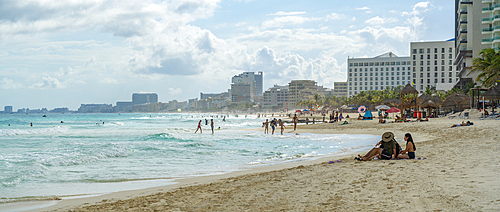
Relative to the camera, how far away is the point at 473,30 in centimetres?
6372

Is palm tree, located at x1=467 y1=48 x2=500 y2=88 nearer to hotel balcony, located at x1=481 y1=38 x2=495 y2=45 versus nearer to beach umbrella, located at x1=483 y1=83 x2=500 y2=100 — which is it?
beach umbrella, located at x1=483 y1=83 x2=500 y2=100

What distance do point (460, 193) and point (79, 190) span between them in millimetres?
8282

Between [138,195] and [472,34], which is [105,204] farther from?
[472,34]

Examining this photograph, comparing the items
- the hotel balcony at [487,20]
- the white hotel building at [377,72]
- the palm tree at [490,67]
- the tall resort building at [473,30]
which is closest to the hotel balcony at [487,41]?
the tall resort building at [473,30]

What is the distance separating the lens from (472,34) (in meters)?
63.8

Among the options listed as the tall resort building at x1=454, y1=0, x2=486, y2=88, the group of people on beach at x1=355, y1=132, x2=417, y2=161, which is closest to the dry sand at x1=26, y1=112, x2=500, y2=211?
the group of people on beach at x1=355, y1=132, x2=417, y2=161

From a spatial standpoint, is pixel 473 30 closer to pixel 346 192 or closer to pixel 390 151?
pixel 390 151

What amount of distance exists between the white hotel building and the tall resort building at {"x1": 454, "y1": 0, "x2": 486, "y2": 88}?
85418 mm

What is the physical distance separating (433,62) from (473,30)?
180 ft

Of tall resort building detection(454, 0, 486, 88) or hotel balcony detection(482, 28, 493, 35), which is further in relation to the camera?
tall resort building detection(454, 0, 486, 88)

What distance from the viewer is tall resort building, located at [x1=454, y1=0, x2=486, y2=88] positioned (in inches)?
2304

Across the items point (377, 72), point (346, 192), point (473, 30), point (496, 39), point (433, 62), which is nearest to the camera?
point (346, 192)

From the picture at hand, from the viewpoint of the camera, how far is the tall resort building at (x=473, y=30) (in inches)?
2304

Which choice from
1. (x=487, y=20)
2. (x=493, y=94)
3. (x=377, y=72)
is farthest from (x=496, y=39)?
(x=377, y=72)
